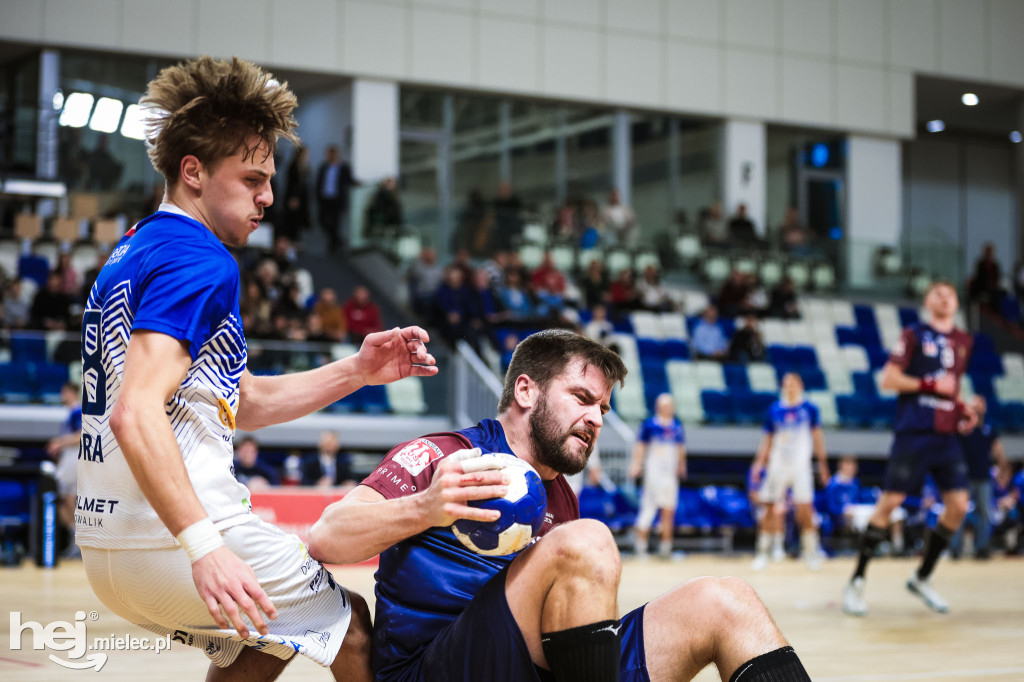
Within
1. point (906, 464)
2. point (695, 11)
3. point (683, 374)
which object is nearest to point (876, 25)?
point (695, 11)

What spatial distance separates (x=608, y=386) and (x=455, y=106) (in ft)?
58.5

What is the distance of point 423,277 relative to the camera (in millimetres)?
16109

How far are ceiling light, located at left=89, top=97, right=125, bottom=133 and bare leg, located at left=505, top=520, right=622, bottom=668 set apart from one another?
626 inches

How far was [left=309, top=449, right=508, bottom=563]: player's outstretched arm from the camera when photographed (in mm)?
2354

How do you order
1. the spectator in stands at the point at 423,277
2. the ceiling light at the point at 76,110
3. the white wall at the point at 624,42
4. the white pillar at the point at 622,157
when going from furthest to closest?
the white pillar at the point at 622,157 → the white wall at the point at 624,42 → the ceiling light at the point at 76,110 → the spectator in stands at the point at 423,277

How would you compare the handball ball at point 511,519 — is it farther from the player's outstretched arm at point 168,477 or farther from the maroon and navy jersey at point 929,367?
the maroon and navy jersey at point 929,367

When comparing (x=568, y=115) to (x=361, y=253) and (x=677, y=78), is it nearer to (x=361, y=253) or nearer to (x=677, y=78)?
(x=677, y=78)

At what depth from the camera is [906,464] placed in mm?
7422

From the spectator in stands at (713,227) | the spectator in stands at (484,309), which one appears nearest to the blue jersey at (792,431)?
the spectator in stands at (484,309)

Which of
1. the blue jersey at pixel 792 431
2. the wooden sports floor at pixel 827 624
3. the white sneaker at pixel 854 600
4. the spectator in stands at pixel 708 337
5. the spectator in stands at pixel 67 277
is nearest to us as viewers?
the wooden sports floor at pixel 827 624

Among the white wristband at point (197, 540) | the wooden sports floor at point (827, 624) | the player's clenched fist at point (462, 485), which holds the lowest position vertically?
the wooden sports floor at point (827, 624)

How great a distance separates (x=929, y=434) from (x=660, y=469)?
5.32m

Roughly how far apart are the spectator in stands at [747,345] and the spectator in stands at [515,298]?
9.96 feet

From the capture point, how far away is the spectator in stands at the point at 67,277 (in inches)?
517
